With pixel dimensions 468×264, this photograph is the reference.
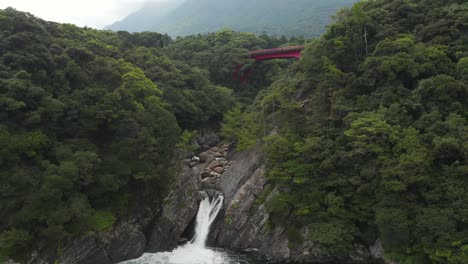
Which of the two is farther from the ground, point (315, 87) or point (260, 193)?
point (315, 87)

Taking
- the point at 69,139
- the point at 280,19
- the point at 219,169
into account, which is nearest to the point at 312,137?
the point at 219,169

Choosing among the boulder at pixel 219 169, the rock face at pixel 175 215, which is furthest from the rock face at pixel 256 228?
the boulder at pixel 219 169

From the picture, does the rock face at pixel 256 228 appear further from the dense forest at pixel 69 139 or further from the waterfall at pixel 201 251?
the dense forest at pixel 69 139

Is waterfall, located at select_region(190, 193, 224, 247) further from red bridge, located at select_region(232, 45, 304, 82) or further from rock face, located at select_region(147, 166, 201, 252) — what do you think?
red bridge, located at select_region(232, 45, 304, 82)

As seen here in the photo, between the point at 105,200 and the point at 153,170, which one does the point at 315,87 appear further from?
the point at 105,200

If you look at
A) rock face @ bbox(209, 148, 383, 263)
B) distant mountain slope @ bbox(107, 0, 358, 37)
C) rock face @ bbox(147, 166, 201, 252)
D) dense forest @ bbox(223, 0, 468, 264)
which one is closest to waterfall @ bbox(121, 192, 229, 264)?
rock face @ bbox(147, 166, 201, 252)

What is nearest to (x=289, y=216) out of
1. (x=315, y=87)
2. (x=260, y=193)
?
(x=260, y=193)
